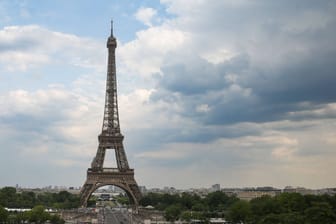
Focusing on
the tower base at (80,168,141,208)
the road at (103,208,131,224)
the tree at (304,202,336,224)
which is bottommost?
the tree at (304,202,336,224)

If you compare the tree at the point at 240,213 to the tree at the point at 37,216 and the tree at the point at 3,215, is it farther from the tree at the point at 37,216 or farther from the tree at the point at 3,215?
the tree at the point at 3,215

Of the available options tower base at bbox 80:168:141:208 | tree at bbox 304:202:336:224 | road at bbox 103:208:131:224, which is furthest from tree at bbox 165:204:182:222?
tree at bbox 304:202:336:224

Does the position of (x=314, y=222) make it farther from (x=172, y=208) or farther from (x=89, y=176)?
(x=89, y=176)

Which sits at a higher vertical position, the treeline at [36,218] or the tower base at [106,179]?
the tower base at [106,179]

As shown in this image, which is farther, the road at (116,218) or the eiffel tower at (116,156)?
the eiffel tower at (116,156)

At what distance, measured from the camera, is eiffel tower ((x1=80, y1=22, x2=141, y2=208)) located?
79750 mm

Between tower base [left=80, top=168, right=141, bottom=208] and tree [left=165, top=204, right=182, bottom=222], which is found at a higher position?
tower base [left=80, top=168, right=141, bottom=208]

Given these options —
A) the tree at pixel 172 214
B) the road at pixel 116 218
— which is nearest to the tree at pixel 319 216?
the road at pixel 116 218

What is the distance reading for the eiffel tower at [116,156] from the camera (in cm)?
7975

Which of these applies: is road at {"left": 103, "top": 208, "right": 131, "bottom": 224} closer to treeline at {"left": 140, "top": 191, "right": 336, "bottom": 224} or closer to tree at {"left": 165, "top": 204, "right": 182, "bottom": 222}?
tree at {"left": 165, "top": 204, "right": 182, "bottom": 222}

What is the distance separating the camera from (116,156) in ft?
265

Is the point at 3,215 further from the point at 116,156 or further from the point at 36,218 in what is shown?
the point at 116,156

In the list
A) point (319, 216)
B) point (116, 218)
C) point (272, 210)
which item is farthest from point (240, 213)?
point (116, 218)

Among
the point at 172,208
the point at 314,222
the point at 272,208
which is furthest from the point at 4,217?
the point at 314,222
